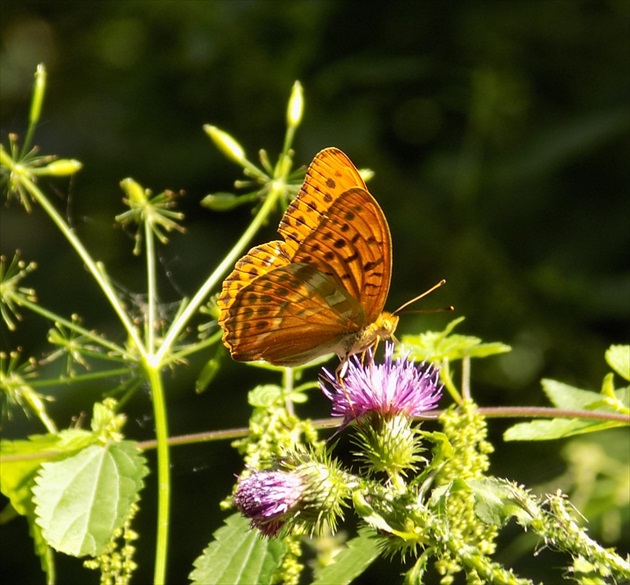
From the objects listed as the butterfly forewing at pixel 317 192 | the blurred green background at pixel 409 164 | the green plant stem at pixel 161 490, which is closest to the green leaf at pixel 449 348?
the butterfly forewing at pixel 317 192

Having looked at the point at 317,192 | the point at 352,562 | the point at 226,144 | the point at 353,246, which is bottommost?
the point at 352,562

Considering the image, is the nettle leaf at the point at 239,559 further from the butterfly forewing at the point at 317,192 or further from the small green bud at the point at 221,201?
the small green bud at the point at 221,201

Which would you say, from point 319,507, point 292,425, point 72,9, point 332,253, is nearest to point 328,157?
point 332,253

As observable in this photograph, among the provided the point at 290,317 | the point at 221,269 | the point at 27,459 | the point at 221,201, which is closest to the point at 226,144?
the point at 221,201

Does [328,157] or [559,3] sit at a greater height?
[559,3]

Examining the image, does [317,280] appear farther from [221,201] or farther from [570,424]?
[570,424]

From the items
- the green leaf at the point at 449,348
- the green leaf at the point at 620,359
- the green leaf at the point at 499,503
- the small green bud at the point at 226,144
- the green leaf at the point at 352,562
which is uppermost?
the small green bud at the point at 226,144

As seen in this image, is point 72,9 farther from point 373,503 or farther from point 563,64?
point 373,503
